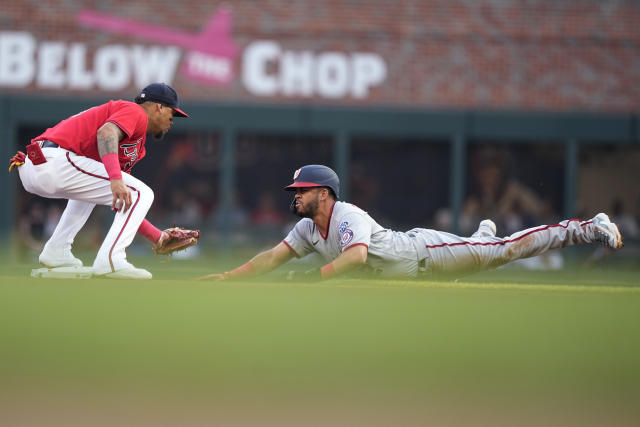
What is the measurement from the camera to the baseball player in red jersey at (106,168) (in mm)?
5418

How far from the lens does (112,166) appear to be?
5355 millimetres

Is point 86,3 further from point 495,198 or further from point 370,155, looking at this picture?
point 495,198

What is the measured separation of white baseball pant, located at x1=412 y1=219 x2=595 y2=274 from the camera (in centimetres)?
643

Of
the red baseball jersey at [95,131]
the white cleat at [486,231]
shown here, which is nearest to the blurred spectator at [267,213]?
the white cleat at [486,231]

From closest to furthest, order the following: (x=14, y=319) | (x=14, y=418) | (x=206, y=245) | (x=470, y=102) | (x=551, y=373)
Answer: (x=14, y=418), (x=551, y=373), (x=14, y=319), (x=206, y=245), (x=470, y=102)

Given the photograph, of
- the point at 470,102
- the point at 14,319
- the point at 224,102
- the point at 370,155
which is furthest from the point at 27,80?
the point at 14,319

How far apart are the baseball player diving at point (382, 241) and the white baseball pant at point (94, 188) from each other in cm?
68

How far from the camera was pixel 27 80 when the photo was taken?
15.1m

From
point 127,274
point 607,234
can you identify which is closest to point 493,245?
point 607,234

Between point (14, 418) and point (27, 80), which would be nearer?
point (14, 418)

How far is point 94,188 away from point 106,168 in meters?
0.37

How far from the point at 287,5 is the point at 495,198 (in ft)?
16.9

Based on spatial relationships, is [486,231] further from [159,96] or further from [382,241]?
[159,96]

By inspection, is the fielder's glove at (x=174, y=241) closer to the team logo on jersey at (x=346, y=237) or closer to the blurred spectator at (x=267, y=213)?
the team logo on jersey at (x=346, y=237)
